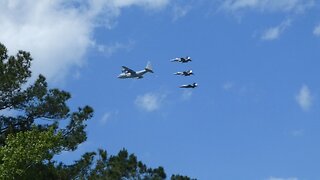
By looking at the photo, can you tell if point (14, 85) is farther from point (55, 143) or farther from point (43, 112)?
point (55, 143)

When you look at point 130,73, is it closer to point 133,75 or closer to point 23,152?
point 133,75

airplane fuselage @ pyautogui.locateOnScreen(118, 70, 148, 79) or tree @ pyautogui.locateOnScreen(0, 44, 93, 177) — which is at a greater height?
airplane fuselage @ pyautogui.locateOnScreen(118, 70, 148, 79)

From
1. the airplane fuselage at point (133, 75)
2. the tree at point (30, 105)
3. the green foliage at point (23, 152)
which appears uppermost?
the airplane fuselage at point (133, 75)

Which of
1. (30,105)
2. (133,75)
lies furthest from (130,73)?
(30,105)

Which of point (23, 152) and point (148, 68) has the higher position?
point (148, 68)

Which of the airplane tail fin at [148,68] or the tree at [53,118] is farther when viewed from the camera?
the airplane tail fin at [148,68]

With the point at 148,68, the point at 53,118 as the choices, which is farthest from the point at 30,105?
the point at 148,68

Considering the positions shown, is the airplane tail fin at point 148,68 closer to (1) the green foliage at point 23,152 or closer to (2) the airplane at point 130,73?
(2) the airplane at point 130,73

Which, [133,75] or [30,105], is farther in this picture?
[133,75]

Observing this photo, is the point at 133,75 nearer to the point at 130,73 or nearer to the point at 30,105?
the point at 130,73

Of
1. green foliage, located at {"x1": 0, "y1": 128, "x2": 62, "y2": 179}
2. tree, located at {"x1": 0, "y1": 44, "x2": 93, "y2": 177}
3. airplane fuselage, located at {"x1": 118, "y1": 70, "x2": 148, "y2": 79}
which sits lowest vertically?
green foliage, located at {"x1": 0, "y1": 128, "x2": 62, "y2": 179}

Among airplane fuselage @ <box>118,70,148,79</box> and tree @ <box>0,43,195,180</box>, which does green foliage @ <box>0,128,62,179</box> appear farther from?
airplane fuselage @ <box>118,70,148,79</box>

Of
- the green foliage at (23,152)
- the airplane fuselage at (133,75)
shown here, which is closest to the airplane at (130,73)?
the airplane fuselage at (133,75)

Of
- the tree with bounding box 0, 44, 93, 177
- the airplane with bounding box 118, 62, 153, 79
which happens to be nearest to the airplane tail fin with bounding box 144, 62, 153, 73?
the airplane with bounding box 118, 62, 153, 79
